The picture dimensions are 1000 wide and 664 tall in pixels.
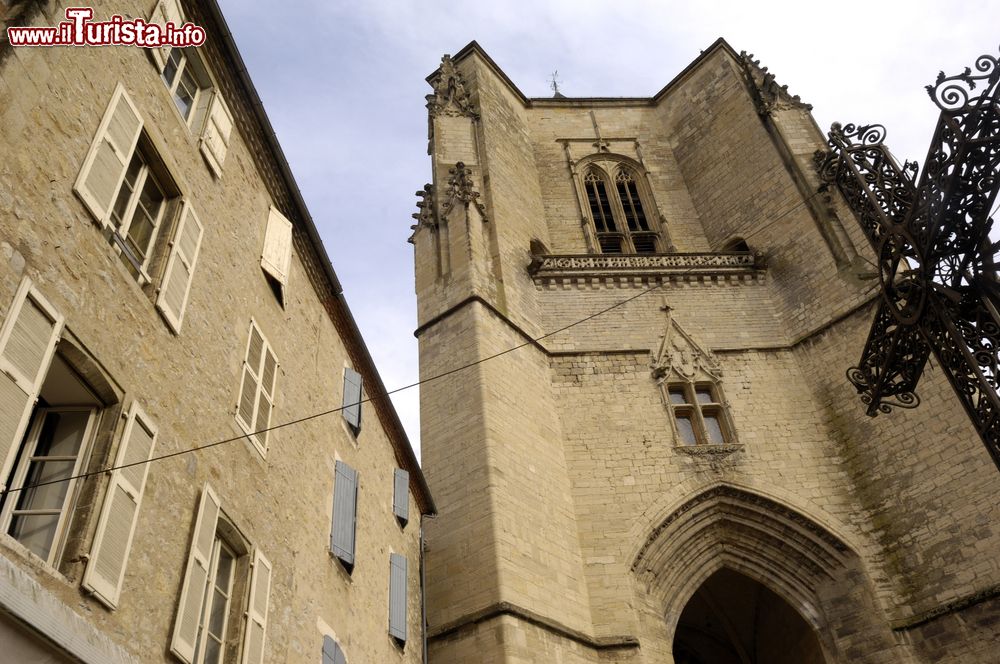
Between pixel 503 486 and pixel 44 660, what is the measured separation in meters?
7.12

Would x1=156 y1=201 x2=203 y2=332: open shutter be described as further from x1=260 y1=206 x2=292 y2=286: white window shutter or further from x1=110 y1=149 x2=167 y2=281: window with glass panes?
x1=260 y1=206 x2=292 y2=286: white window shutter

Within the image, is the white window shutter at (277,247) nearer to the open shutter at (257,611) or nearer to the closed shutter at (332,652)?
the open shutter at (257,611)

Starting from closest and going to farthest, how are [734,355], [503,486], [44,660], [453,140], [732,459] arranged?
1. [44,660]
2. [503,486]
3. [732,459]
4. [734,355]
5. [453,140]

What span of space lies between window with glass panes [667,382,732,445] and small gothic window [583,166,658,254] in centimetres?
466

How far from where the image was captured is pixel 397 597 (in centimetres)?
771

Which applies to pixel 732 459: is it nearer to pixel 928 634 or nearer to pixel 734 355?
pixel 734 355

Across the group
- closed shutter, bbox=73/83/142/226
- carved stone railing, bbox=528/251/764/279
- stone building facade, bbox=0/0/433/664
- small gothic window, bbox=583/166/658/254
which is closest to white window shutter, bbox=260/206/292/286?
stone building facade, bbox=0/0/433/664

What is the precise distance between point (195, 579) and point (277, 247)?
3050mm

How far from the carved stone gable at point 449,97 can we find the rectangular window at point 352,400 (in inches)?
389

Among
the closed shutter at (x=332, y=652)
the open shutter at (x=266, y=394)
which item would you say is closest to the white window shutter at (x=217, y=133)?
the open shutter at (x=266, y=394)

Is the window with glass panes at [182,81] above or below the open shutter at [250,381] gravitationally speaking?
above

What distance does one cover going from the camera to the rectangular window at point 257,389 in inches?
216

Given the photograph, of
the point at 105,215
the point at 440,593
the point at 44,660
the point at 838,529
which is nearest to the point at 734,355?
the point at 838,529

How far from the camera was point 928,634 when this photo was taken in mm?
9727
